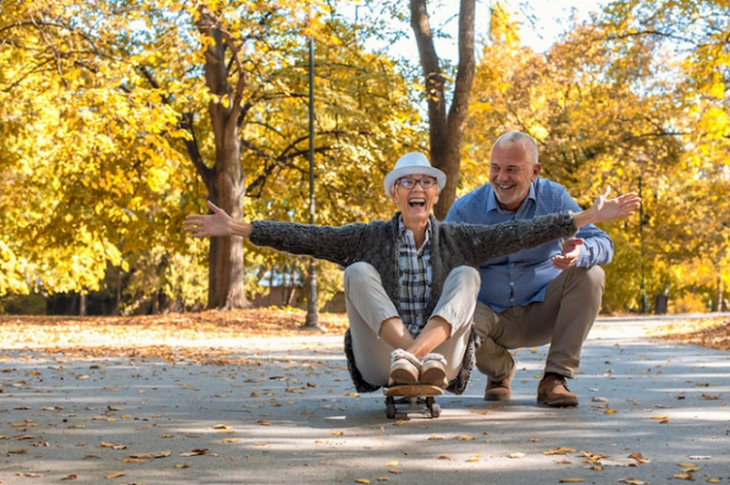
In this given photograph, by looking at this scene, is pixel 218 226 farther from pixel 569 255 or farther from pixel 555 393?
pixel 555 393

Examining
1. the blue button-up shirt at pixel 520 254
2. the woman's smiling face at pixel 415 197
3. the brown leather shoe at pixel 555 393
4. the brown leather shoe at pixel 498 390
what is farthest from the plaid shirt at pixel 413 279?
the brown leather shoe at pixel 498 390

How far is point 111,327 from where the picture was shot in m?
24.8

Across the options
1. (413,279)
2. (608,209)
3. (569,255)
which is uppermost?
(608,209)

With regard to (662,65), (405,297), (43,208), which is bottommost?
(405,297)

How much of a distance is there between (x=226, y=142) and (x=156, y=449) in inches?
924

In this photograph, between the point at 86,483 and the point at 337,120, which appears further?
the point at 337,120

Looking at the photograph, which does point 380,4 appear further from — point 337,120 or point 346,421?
point 346,421

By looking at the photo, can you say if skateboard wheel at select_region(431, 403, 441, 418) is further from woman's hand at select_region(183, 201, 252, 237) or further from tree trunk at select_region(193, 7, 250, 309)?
tree trunk at select_region(193, 7, 250, 309)

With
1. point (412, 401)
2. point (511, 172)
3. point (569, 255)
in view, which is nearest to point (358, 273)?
point (412, 401)

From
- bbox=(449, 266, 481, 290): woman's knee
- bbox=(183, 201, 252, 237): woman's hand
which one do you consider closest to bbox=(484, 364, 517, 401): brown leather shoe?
bbox=(449, 266, 481, 290): woman's knee

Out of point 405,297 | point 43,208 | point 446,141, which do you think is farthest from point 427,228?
point 43,208

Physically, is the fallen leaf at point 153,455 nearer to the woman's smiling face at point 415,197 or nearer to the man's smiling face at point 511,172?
the woman's smiling face at point 415,197

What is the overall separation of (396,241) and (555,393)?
5.15 ft

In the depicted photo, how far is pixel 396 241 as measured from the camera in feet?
21.9
